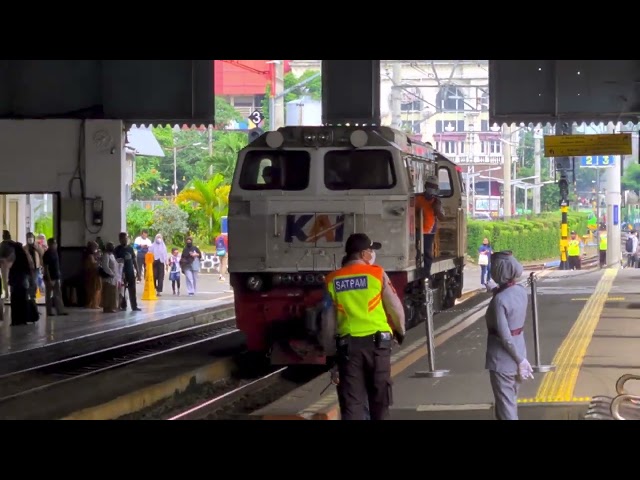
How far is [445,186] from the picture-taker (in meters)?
22.7

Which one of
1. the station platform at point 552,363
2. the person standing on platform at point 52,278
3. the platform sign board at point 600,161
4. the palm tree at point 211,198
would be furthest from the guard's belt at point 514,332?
the palm tree at point 211,198

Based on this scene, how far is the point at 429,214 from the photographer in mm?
18672

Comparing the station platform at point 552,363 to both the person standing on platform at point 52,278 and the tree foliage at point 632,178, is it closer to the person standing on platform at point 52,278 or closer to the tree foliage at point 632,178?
the person standing on platform at point 52,278

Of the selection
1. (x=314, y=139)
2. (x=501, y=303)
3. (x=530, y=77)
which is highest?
(x=530, y=77)

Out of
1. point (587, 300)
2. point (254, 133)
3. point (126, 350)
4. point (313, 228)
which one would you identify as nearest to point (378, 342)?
point (313, 228)

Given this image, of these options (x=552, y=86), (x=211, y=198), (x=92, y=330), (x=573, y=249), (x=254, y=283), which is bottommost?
(x=92, y=330)

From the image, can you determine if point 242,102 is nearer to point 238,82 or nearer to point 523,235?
point 238,82

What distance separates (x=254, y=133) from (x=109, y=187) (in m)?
4.69

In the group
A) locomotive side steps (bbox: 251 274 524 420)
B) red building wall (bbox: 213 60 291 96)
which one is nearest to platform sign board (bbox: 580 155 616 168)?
locomotive side steps (bbox: 251 274 524 420)

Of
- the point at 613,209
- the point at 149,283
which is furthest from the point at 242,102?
the point at 149,283

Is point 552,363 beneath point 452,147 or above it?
beneath

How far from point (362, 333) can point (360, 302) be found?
0.79ft
